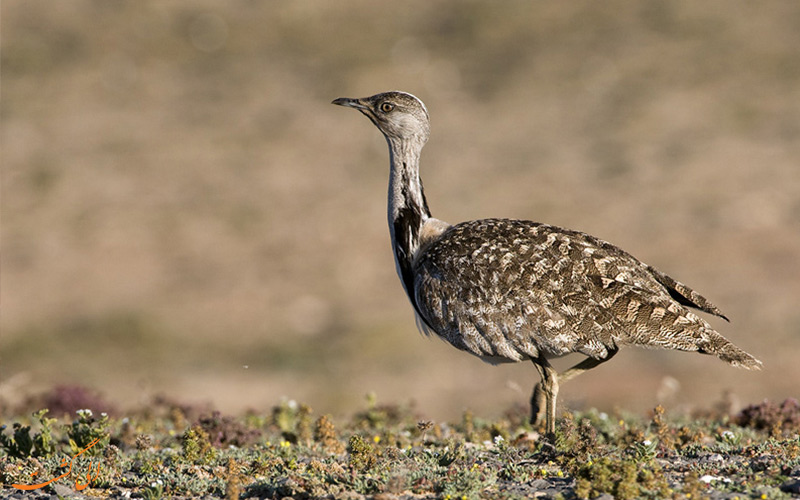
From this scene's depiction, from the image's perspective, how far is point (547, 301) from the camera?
29.6 feet

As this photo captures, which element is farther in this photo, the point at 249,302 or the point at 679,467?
the point at 249,302

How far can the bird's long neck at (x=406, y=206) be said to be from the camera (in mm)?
10509

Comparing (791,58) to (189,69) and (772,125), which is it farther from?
(189,69)

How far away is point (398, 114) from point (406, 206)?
108cm

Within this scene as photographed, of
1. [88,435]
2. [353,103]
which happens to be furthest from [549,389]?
[88,435]

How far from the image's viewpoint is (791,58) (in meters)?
49.3

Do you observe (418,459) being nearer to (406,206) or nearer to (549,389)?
(549,389)

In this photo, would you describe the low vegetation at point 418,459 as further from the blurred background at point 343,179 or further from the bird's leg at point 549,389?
the blurred background at point 343,179

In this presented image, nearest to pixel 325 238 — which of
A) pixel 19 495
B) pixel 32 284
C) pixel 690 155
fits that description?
pixel 32 284

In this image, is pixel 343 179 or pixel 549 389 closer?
pixel 549 389

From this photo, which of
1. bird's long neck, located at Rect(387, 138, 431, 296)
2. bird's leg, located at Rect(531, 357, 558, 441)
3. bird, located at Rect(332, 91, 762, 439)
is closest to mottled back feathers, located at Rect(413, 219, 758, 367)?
bird, located at Rect(332, 91, 762, 439)

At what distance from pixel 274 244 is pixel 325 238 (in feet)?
6.10

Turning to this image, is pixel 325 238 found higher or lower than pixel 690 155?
lower

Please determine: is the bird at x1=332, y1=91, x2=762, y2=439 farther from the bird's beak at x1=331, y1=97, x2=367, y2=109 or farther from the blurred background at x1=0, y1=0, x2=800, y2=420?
the blurred background at x1=0, y1=0, x2=800, y2=420
